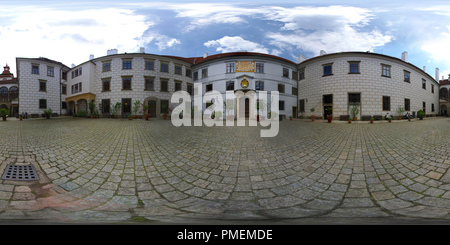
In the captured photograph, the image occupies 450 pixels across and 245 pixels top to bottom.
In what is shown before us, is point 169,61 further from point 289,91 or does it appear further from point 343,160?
point 343,160

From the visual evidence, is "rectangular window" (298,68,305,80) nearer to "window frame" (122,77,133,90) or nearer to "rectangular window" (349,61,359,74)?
"rectangular window" (349,61,359,74)

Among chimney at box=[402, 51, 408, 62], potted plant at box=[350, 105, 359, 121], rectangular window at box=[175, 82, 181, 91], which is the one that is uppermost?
chimney at box=[402, 51, 408, 62]

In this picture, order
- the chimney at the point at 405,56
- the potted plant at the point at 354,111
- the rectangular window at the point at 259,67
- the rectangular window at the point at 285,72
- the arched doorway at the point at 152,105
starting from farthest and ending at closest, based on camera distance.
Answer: the rectangular window at the point at 285,72
the arched doorway at the point at 152,105
the chimney at the point at 405,56
the rectangular window at the point at 259,67
the potted plant at the point at 354,111

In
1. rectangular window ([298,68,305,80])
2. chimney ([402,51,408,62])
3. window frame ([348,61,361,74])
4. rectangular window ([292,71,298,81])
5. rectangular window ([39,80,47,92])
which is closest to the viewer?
window frame ([348,61,361,74])

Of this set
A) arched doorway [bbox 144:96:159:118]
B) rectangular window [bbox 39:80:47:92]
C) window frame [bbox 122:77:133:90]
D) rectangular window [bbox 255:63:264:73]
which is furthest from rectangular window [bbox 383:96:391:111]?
rectangular window [bbox 39:80:47:92]

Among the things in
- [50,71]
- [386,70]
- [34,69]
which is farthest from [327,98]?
[34,69]

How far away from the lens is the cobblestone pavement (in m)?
1.83

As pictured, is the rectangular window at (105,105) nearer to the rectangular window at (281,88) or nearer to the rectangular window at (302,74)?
the rectangular window at (281,88)

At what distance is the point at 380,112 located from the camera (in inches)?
629

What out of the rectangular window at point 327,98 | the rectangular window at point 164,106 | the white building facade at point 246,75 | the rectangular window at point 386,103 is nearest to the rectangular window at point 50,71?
the rectangular window at point 164,106

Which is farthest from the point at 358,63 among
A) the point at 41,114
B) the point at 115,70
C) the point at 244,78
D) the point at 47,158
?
the point at 41,114

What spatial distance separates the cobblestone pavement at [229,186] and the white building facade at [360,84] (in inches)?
546

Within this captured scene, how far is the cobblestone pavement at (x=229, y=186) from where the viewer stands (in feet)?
6.01

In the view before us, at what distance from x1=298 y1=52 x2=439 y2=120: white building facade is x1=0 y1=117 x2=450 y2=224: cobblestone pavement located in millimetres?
13877
